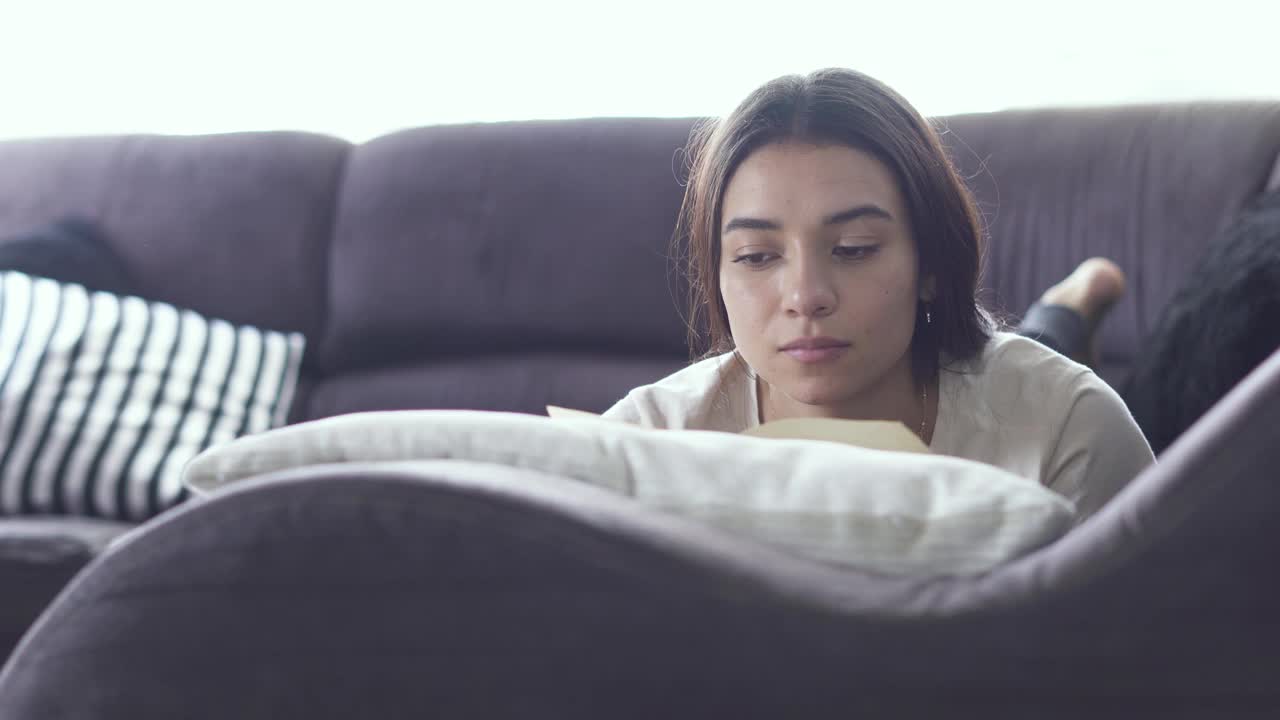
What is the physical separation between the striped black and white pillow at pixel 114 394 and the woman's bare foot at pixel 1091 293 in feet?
4.37

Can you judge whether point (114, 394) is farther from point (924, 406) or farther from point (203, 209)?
point (924, 406)

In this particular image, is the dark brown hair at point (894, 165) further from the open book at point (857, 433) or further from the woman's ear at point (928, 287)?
the open book at point (857, 433)

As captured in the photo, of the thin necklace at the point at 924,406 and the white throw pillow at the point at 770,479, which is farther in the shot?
the thin necklace at the point at 924,406

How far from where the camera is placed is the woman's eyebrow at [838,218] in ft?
3.27

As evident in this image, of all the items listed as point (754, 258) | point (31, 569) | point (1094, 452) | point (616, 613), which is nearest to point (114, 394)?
point (31, 569)

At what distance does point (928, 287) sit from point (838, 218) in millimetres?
175

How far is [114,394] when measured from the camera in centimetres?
181

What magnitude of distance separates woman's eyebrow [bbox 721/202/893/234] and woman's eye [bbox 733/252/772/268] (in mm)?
24

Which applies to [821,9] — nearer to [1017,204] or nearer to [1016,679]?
[1017,204]

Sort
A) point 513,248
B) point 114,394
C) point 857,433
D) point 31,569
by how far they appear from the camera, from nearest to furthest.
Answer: point 857,433
point 31,569
point 114,394
point 513,248

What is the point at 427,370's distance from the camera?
210cm

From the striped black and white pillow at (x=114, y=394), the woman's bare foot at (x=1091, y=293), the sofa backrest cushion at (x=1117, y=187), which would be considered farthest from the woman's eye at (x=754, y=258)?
the striped black and white pillow at (x=114, y=394)

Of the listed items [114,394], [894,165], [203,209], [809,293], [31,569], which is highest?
[894,165]

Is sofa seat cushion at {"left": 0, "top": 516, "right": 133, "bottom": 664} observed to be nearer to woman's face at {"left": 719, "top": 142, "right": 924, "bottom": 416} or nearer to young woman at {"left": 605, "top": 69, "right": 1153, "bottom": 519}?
young woman at {"left": 605, "top": 69, "right": 1153, "bottom": 519}
